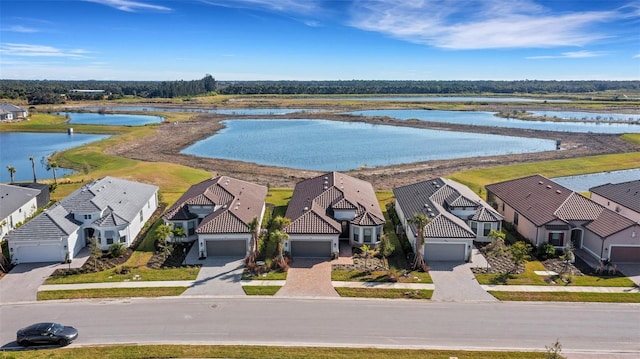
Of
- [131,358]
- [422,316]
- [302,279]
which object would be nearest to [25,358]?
[131,358]

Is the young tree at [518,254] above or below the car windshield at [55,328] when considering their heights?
above

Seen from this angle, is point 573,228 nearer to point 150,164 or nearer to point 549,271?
point 549,271

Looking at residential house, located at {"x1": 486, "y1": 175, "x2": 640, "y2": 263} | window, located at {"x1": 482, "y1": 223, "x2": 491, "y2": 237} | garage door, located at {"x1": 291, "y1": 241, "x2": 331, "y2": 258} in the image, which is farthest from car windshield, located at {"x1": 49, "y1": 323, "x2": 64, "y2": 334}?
residential house, located at {"x1": 486, "y1": 175, "x2": 640, "y2": 263}

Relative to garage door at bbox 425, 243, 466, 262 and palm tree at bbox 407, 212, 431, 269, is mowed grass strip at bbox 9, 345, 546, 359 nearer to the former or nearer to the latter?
palm tree at bbox 407, 212, 431, 269

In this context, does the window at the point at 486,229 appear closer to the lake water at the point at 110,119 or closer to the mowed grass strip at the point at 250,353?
the mowed grass strip at the point at 250,353

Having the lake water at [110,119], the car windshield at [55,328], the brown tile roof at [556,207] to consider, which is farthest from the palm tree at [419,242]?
the lake water at [110,119]
